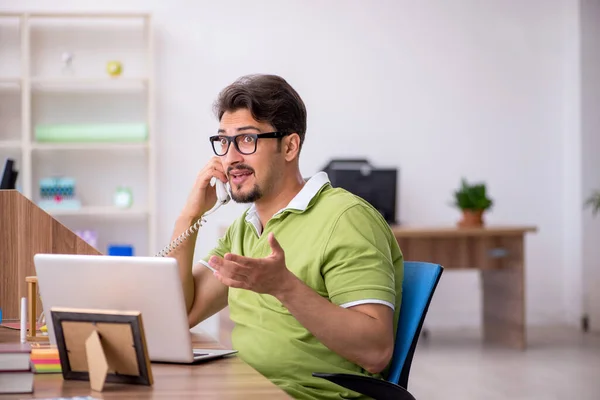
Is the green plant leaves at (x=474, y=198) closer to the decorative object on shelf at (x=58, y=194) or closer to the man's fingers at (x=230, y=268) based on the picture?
the decorative object on shelf at (x=58, y=194)

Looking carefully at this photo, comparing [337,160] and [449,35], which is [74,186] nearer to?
[337,160]

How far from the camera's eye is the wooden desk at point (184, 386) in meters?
1.42

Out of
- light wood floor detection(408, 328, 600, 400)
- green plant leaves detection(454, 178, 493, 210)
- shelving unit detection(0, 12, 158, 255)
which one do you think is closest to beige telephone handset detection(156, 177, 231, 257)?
light wood floor detection(408, 328, 600, 400)

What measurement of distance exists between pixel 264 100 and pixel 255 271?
2.02 feet

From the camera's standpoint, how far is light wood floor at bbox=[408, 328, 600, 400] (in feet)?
14.3

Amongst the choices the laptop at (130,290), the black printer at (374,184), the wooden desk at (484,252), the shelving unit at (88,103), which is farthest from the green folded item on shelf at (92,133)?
the laptop at (130,290)

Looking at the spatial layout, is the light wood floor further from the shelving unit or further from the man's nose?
the man's nose

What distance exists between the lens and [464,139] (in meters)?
6.88

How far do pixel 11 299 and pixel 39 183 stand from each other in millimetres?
4239

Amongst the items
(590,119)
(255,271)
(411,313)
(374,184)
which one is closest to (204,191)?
(411,313)

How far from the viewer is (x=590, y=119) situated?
6914 mm

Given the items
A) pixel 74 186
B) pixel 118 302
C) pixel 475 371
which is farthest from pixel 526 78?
pixel 118 302

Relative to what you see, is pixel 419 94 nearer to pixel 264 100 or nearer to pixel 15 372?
pixel 264 100

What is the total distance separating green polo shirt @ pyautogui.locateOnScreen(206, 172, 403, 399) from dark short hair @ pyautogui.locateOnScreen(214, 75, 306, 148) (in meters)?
0.18
